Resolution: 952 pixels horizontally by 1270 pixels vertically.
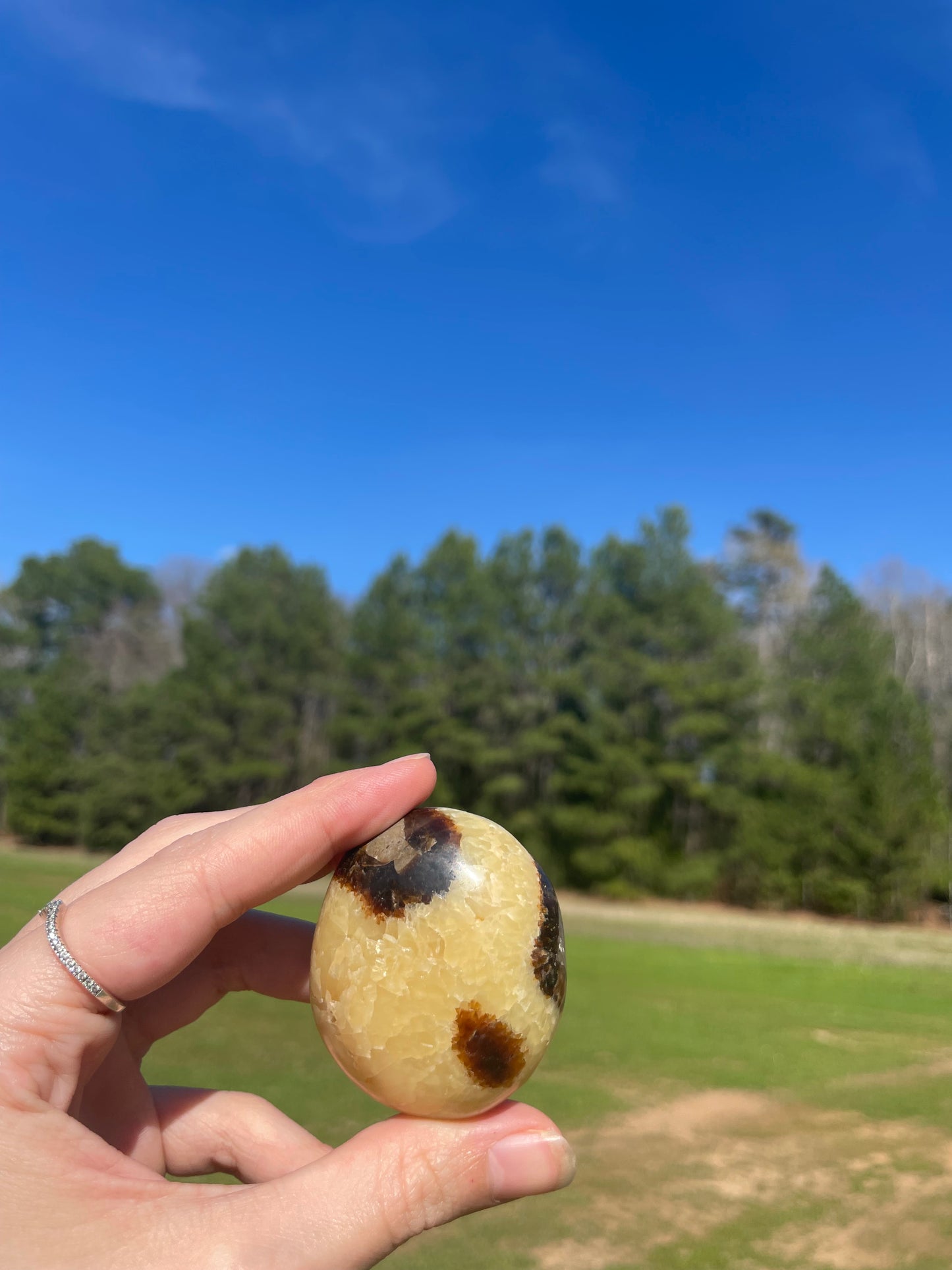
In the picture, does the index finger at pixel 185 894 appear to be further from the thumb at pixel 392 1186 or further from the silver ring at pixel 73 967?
the thumb at pixel 392 1186

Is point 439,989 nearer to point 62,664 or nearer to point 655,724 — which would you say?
point 655,724

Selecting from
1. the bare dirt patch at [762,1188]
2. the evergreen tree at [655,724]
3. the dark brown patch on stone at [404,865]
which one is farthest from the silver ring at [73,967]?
the evergreen tree at [655,724]

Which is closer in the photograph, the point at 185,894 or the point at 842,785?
the point at 185,894

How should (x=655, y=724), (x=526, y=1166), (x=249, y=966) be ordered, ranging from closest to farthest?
(x=526, y=1166)
(x=249, y=966)
(x=655, y=724)

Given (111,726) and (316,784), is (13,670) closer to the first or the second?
(111,726)

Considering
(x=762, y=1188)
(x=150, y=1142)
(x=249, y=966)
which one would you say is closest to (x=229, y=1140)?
(x=150, y=1142)

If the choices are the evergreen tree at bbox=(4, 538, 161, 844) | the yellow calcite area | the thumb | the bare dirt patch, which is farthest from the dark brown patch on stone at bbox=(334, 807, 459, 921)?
the evergreen tree at bbox=(4, 538, 161, 844)
